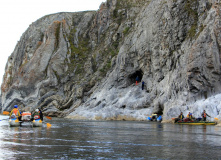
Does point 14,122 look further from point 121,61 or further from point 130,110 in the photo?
point 121,61

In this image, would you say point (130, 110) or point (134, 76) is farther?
point (134, 76)

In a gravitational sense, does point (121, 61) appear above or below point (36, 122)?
above

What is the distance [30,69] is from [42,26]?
2349 cm

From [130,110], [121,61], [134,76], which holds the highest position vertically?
[121,61]

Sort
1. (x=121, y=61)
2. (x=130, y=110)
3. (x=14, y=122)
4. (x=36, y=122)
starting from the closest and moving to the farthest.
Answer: (x=36, y=122)
(x=14, y=122)
(x=130, y=110)
(x=121, y=61)

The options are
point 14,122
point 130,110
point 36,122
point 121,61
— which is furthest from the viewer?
point 121,61

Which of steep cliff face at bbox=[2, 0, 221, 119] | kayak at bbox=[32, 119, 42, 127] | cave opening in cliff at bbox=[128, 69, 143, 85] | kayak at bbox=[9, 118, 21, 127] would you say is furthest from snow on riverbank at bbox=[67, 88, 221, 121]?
kayak at bbox=[9, 118, 21, 127]

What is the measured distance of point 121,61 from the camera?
2384 inches

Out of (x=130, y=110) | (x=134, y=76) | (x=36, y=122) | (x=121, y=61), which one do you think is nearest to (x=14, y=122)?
(x=36, y=122)

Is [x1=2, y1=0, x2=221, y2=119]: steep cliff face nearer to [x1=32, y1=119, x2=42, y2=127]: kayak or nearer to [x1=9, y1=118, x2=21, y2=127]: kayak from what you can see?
[x1=32, y1=119, x2=42, y2=127]: kayak

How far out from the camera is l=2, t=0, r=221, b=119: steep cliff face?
39906 millimetres

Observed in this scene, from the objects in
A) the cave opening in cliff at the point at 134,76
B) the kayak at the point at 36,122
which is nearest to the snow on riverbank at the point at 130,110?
the cave opening in cliff at the point at 134,76

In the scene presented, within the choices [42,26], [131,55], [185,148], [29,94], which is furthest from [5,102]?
[185,148]

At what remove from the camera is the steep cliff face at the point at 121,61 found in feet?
131
